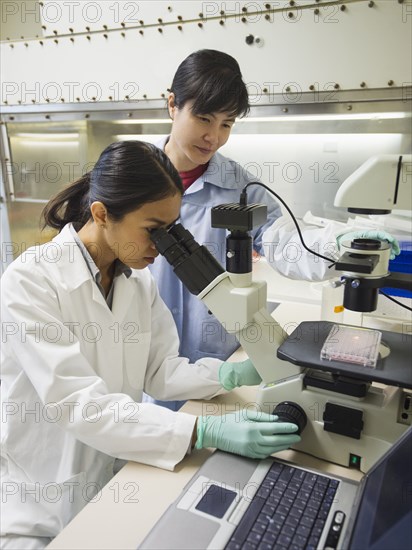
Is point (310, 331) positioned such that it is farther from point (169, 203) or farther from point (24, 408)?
point (24, 408)

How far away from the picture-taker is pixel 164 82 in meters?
2.06

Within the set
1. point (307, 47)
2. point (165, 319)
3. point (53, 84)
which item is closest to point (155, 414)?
point (165, 319)

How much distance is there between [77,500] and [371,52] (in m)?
1.85

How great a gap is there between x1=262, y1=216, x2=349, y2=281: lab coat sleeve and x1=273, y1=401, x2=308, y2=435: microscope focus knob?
0.55 m

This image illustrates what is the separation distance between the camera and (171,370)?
51.8 inches

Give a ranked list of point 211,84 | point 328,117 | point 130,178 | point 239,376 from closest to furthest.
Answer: point 130,178, point 239,376, point 211,84, point 328,117

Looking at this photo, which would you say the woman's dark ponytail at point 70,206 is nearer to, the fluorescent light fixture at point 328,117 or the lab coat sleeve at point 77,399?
the lab coat sleeve at point 77,399

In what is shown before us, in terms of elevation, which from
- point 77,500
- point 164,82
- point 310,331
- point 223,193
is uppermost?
point 164,82

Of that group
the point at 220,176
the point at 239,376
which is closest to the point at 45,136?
the point at 220,176

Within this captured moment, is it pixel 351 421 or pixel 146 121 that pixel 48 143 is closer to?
pixel 146 121

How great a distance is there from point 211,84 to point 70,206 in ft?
1.91

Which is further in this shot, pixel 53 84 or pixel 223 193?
Answer: pixel 53 84

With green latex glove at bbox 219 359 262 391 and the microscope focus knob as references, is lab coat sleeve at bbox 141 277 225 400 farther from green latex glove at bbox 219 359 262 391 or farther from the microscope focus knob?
the microscope focus knob

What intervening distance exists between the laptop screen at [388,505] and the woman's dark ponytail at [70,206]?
96cm
